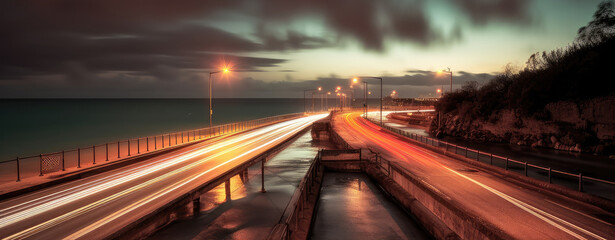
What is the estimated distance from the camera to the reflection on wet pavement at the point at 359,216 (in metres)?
14.6

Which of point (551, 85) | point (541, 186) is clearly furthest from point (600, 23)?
point (541, 186)

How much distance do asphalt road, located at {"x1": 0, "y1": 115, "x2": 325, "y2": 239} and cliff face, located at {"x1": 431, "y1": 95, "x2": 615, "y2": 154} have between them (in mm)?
32312

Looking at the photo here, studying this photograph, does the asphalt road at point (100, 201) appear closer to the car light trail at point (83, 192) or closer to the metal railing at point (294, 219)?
the car light trail at point (83, 192)

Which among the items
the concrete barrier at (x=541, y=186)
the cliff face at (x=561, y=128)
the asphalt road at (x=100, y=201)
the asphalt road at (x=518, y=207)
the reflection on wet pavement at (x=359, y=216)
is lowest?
the reflection on wet pavement at (x=359, y=216)

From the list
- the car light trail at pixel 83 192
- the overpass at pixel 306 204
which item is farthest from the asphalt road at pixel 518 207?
the car light trail at pixel 83 192

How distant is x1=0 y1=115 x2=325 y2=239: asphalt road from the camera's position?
39.2ft

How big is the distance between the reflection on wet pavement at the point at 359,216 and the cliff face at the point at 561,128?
24.1 meters

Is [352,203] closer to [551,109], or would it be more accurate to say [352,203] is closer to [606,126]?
[606,126]

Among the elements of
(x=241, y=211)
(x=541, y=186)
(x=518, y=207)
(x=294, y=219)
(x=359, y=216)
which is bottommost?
(x=359, y=216)

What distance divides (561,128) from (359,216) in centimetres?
3141

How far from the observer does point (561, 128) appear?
37.4 m

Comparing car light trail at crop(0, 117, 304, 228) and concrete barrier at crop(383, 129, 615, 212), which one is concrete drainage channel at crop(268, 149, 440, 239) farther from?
car light trail at crop(0, 117, 304, 228)

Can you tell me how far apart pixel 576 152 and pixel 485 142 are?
432 inches

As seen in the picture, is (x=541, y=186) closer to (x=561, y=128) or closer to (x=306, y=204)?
(x=306, y=204)
